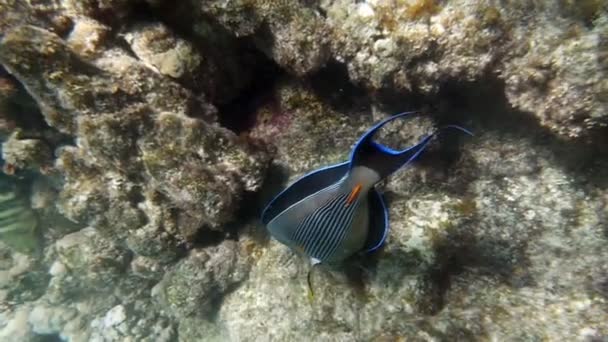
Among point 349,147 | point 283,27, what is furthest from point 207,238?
point 283,27

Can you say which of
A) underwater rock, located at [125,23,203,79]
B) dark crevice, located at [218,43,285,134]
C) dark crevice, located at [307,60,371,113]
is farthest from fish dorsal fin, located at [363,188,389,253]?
underwater rock, located at [125,23,203,79]

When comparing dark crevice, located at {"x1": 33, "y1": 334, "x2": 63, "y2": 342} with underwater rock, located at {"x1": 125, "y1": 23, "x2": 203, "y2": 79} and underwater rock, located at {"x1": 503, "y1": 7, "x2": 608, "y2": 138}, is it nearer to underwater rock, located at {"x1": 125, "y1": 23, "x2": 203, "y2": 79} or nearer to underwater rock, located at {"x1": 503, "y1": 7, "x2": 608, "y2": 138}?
underwater rock, located at {"x1": 125, "y1": 23, "x2": 203, "y2": 79}

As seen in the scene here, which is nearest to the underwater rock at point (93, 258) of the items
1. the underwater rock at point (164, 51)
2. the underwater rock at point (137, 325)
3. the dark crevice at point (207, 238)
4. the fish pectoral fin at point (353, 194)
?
the underwater rock at point (137, 325)

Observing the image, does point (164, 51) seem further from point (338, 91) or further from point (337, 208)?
point (337, 208)

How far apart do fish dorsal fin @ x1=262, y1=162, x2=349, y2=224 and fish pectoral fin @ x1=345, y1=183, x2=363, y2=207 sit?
101mm

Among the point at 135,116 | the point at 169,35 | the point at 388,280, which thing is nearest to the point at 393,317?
the point at 388,280

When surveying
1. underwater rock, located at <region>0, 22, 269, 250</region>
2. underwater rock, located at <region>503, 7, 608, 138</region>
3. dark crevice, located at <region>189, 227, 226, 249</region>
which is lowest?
dark crevice, located at <region>189, 227, 226, 249</region>

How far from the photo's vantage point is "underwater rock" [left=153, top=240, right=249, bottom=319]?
380 centimetres

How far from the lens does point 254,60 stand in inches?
130

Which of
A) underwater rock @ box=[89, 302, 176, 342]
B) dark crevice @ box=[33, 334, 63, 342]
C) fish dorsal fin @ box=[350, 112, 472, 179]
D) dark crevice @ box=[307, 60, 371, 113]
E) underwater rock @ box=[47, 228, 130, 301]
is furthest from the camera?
dark crevice @ box=[33, 334, 63, 342]

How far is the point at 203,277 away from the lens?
3.85 meters

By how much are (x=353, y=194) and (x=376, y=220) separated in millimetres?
358

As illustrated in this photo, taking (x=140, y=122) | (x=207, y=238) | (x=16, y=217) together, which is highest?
(x=140, y=122)

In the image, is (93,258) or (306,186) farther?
(93,258)
